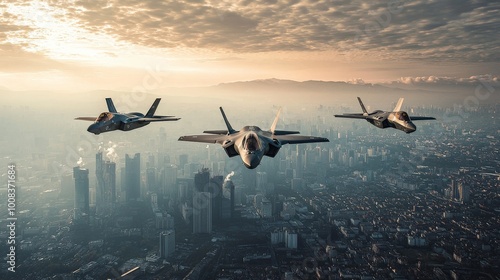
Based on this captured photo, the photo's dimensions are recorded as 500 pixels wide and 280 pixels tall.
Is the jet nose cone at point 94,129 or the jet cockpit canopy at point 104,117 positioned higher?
the jet cockpit canopy at point 104,117

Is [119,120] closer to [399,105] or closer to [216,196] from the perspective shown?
[399,105]

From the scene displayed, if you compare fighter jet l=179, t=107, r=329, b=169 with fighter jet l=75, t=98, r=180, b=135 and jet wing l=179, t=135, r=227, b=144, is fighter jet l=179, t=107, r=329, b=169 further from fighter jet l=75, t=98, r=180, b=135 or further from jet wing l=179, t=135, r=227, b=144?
fighter jet l=75, t=98, r=180, b=135

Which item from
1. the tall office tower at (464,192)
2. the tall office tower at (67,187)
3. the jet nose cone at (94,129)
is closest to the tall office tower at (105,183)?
the tall office tower at (67,187)

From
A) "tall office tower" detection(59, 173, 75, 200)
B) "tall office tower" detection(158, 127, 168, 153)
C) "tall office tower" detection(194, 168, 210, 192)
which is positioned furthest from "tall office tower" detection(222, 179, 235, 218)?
"tall office tower" detection(158, 127, 168, 153)

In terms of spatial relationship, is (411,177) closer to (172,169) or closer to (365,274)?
(365,274)

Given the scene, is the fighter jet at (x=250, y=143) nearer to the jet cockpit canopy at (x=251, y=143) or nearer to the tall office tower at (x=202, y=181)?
the jet cockpit canopy at (x=251, y=143)

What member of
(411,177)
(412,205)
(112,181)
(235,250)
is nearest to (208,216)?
(235,250)
